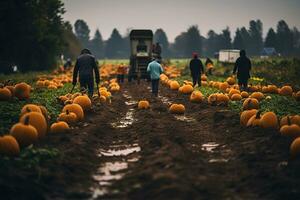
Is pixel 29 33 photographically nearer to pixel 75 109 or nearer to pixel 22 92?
pixel 22 92

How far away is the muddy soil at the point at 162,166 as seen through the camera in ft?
26.9

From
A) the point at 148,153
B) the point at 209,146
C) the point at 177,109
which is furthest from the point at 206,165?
the point at 177,109

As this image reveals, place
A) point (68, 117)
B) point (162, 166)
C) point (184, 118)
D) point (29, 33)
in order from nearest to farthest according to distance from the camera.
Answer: point (162, 166)
point (68, 117)
point (184, 118)
point (29, 33)

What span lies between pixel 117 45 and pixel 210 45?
39243 mm

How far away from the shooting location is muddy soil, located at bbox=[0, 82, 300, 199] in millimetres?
8195

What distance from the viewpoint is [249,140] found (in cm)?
1248

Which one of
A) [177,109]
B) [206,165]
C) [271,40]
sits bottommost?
[206,165]

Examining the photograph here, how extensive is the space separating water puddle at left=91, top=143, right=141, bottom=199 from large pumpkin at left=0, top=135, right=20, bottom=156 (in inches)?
71.2

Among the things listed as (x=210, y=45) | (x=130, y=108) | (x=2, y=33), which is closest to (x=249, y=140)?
(x=130, y=108)

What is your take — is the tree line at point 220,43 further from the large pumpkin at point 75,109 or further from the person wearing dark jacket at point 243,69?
the large pumpkin at point 75,109

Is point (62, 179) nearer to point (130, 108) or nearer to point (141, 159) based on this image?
point (141, 159)

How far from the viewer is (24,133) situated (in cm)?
1098

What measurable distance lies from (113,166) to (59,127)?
349 centimetres

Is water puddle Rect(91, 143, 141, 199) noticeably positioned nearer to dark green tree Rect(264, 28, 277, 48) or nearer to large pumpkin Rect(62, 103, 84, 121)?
large pumpkin Rect(62, 103, 84, 121)
